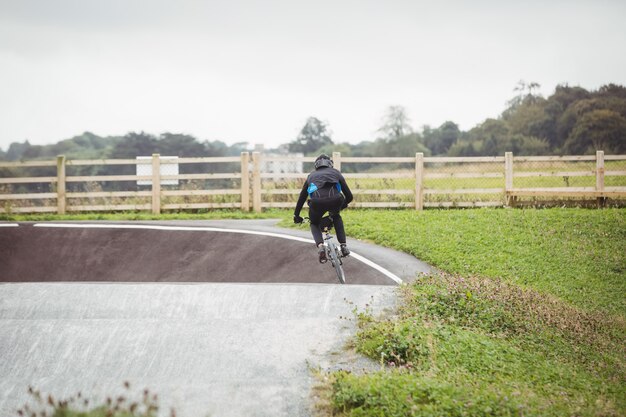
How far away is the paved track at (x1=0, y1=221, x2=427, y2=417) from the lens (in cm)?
662

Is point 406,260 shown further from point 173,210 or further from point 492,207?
point 173,210

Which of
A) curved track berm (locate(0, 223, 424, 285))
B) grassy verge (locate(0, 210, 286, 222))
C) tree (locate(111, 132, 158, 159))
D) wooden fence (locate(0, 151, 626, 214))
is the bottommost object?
curved track berm (locate(0, 223, 424, 285))

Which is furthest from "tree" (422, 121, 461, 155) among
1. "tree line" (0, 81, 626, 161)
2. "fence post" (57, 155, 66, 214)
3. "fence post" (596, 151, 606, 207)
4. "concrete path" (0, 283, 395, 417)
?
"concrete path" (0, 283, 395, 417)

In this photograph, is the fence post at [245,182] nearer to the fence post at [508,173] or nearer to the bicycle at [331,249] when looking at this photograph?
the fence post at [508,173]

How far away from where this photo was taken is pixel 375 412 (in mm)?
5762

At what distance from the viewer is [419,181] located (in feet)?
59.3

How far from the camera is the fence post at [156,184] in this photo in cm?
1831

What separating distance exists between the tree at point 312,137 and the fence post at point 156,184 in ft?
199

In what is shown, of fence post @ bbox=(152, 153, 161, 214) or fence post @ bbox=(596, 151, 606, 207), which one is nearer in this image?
fence post @ bbox=(596, 151, 606, 207)

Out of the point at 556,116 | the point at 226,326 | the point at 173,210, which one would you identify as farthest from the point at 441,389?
the point at 556,116

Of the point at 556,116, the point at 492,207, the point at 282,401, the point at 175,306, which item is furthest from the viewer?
the point at 556,116

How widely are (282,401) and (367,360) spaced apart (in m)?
1.43

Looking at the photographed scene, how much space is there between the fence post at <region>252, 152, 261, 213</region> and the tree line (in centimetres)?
3527

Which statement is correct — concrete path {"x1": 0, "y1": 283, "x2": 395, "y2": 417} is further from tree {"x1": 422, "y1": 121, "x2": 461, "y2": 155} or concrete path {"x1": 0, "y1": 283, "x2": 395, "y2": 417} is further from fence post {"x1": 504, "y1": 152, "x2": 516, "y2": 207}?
tree {"x1": 422, "y1": 121, "x2": 461, "y2": 155}
